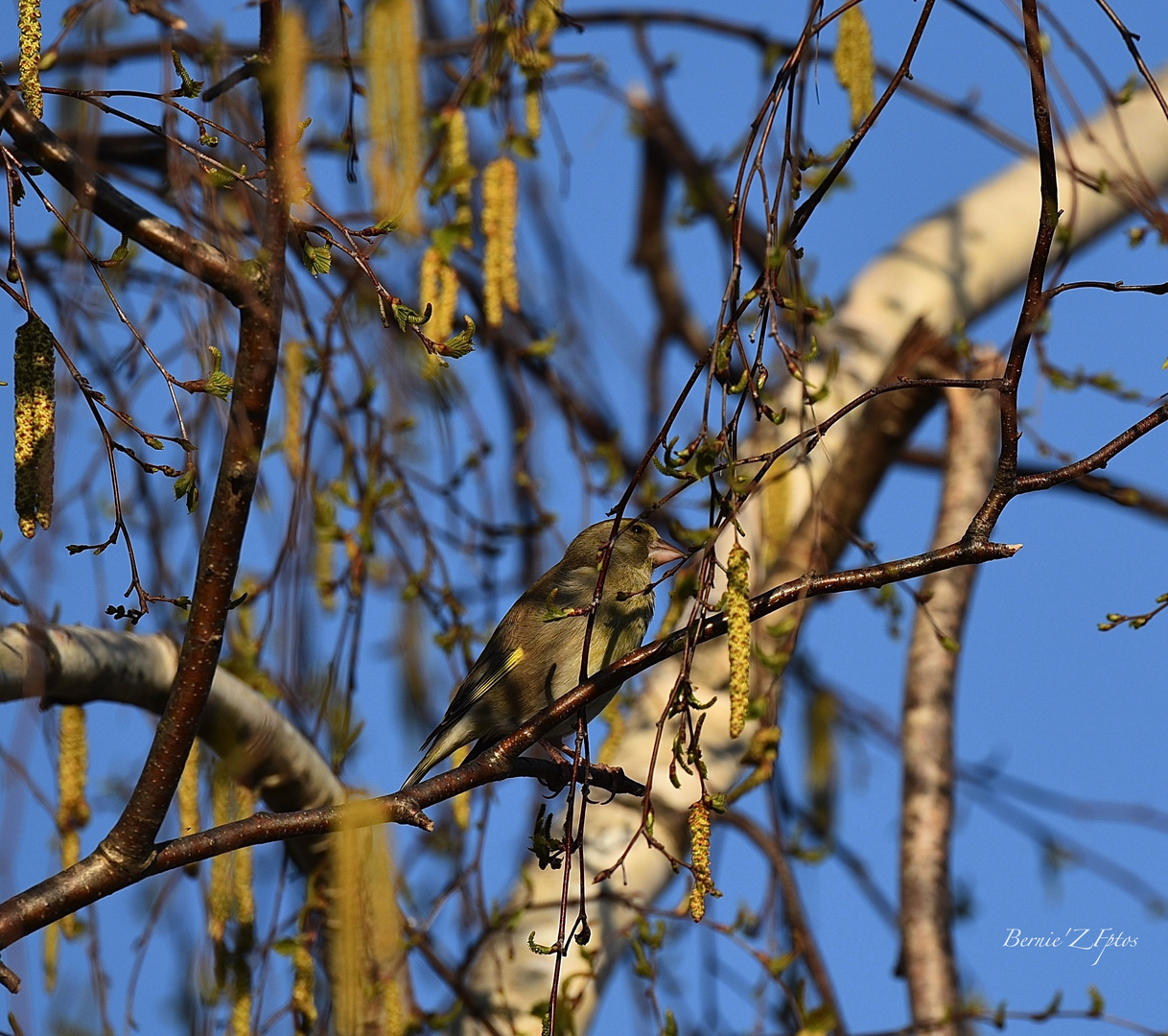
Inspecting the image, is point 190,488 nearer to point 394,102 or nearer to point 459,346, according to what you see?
point 459,346

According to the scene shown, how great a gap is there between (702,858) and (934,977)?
110 inches

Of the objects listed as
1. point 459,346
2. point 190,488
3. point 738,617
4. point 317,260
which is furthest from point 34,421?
point 738,617

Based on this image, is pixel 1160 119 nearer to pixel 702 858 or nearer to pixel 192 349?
pixel 192 349

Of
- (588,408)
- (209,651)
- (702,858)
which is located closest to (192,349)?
(209,651)

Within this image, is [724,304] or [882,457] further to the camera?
[882,457]

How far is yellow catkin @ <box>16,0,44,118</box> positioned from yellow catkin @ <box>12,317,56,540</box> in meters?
0.33

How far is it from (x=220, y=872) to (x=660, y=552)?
248 cm

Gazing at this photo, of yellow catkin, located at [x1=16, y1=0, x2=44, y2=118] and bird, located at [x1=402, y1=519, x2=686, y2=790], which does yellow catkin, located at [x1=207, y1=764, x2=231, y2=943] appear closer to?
bird, located at [x1=402, y1=519, x2=686, y2=790]

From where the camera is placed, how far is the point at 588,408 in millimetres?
5852

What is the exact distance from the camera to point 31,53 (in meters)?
2.16

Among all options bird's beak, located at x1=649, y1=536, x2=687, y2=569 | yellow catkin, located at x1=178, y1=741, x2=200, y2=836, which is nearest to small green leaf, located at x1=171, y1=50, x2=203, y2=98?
yellow catkin, located at x1=178, y1=741, x2=200, y2=836

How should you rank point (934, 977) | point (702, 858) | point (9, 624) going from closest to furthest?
point (702, 858) < point (9, 624) < point (934, 977)

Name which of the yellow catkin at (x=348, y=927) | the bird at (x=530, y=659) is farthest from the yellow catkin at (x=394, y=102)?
the bird at (x=530, y=659)

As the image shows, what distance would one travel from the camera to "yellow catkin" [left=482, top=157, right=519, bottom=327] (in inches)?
143
